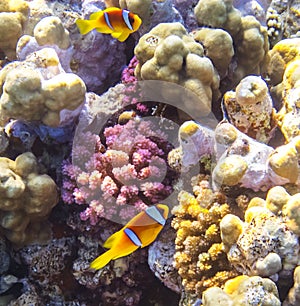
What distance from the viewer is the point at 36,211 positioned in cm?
289

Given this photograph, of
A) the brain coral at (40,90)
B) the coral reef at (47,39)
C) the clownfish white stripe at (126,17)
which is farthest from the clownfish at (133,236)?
the coral reef at (47,39)

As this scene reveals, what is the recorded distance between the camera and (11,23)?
10.7 ft

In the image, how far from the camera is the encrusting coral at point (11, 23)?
326 cm

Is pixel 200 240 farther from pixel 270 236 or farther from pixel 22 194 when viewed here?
pixel 22 194

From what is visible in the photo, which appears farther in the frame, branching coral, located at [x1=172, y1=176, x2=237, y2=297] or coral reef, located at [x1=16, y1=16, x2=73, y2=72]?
coral reef, located at [x1=16, y1=16, x2=73, y2=72]

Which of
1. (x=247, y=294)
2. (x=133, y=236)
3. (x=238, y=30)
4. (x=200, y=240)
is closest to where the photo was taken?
(x=247, y=294)

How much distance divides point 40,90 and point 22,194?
0.76 m

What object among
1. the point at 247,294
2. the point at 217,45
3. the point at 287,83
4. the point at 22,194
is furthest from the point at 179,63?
the point at 247,294

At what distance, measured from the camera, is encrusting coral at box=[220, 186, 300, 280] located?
6.63 ft

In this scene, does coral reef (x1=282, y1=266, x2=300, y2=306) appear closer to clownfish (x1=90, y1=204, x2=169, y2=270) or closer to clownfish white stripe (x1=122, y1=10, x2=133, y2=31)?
clownfish (x1=90, y1=204, x2=169, y2=270)

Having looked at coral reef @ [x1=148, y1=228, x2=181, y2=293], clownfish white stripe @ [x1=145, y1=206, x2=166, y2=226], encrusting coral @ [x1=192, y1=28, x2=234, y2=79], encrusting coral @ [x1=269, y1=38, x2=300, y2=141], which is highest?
encrusting coral @ [x1=192, y1=28, x2=234, y2=79]

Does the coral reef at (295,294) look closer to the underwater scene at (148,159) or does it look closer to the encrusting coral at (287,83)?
the underwater scene at (148,159)

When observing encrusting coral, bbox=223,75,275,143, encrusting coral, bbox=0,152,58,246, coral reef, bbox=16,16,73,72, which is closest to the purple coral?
encrusting coral, bbox=0,152,58,246

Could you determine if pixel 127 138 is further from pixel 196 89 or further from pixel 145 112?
pixel 196 89
